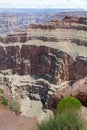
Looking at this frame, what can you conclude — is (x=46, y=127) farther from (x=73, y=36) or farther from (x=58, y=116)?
(x=73, y=36)

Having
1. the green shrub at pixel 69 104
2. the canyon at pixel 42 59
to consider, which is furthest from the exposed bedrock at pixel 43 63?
the green shrub at pixel 69 104

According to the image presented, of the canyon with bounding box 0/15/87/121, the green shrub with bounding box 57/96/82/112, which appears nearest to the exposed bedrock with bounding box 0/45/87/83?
the canyon with bounding box 0/15/87/121

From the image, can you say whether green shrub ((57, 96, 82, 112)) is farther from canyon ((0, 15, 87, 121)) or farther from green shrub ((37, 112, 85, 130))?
canyon ((0, 15, 87, 121))

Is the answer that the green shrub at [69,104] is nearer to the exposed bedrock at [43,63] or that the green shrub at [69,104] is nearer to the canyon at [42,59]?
the canyon at [42,59]

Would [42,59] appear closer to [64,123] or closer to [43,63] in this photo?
[43,63]

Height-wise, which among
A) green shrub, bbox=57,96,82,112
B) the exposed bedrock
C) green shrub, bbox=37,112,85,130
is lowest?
the exposed bedrock

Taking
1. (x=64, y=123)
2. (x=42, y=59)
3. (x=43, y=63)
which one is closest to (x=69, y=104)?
(x=64, y=123)

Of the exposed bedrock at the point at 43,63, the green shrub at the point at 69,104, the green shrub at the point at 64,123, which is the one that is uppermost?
the green shrub at the point at 64,123
